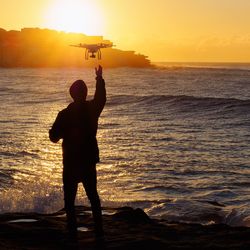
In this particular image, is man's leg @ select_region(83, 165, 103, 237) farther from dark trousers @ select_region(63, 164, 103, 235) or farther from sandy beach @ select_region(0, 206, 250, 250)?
sandy beach @ select_region(0, 206, 250, 250)

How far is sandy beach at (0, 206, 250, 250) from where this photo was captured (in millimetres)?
5793

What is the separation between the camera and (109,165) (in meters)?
12.9

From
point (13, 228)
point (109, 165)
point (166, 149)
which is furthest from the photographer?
point (166, 149)

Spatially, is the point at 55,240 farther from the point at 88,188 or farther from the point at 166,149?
the point at 166,149

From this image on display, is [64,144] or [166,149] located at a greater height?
[64,144]

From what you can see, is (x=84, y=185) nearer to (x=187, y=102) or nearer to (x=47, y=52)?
(x=187, y=102)

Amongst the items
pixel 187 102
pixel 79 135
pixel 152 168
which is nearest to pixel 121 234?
pixel 79 135


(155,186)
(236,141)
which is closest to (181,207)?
(155,186)

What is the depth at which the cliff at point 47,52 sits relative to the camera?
550 feet

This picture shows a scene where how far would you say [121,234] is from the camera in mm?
6352

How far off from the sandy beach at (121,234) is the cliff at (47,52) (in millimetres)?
157601

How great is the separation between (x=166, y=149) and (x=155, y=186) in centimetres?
490

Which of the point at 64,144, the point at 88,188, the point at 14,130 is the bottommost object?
the point at 14,130

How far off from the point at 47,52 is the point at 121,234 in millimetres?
178356
